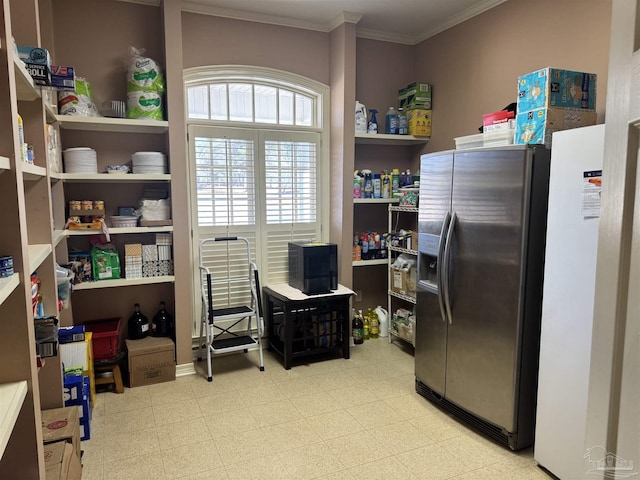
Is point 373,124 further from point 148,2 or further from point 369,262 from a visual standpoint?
point 148,2

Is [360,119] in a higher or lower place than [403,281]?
higher

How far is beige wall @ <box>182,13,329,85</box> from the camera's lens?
3582 mm

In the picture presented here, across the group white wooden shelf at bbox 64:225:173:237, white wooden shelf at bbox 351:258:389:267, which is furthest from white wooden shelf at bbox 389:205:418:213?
white wooden shelf at bbox 64:225:173:237

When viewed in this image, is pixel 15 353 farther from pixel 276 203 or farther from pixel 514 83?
pixel 514 83

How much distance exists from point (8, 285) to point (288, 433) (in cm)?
196

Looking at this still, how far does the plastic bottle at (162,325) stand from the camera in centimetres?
360

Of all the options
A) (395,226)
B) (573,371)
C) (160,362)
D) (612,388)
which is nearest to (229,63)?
(395,226)

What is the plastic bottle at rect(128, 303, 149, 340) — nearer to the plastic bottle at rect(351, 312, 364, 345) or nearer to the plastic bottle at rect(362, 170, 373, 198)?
the plastic bottle at rect(351, 312, 364, 345)

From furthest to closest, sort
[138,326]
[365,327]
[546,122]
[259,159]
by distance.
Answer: [365,327] < [259,159] < [138,326] < [546,122]

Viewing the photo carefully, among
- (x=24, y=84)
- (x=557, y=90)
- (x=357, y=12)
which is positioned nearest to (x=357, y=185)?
(x=357, y=12)

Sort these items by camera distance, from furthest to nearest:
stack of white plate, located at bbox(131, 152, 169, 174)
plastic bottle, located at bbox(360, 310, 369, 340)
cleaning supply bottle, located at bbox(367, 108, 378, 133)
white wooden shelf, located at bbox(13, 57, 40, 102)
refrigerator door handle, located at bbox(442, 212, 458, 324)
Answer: plastic bottle, located at bbox(360, 310, 369, 340) < cleaning supply bottle, located at bbox(367, 108, 378, 133) < stack of white plate, located at bbox(131, 152, 169, 174) < refrigerator door handle, located at bbox(442, 212, 458, 324) < white wooden shelf, located at bbox(13, 57, 40, 102)

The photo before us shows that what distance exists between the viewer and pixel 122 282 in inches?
130

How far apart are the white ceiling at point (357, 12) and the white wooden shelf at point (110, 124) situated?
965mm

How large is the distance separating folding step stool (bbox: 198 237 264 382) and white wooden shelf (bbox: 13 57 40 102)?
180 centimetres
